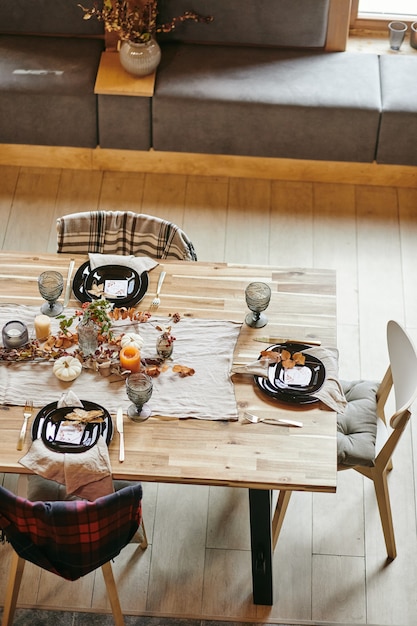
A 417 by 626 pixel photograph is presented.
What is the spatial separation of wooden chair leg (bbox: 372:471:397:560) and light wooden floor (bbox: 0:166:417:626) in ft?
0.19

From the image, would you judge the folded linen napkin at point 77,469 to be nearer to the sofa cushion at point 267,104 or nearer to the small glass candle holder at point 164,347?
the small glass candle holder at point 164,347

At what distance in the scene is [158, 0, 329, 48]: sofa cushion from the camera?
14.6 ft

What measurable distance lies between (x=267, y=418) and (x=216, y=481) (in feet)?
0.90

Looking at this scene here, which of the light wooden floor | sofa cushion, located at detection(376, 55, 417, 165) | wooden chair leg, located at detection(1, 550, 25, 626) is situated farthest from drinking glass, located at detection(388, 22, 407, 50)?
wooden chair leg, located at detection(1, 550, 25, 626)

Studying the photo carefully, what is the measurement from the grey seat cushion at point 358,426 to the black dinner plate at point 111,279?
799 mm

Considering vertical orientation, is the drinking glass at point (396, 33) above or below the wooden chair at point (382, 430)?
above

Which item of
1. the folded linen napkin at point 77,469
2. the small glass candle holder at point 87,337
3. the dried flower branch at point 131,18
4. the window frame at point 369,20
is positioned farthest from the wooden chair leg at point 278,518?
Answer: the window frame at point 369,20

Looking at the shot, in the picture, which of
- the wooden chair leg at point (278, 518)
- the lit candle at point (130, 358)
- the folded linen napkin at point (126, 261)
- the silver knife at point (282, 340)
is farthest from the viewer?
the folded linen napkin at point (126, 261)

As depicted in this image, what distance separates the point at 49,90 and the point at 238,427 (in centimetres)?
240

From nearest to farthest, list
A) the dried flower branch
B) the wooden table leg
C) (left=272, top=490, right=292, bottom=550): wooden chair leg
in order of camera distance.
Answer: the wooden table leg < (left=272, top=490, right=292, bottom=550): wooden chair leg < the dried flower branch

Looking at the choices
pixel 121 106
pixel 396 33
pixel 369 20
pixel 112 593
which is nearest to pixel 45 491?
pixel 112 593

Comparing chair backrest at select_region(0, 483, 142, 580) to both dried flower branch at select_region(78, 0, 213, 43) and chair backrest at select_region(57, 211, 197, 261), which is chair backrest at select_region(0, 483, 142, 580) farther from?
dried flower branch at select_region(78, 0, 213, 43)

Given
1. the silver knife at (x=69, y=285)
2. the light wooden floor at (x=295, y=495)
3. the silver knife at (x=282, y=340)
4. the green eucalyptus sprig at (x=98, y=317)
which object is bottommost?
the light wooden floor at (x=295, y=495)

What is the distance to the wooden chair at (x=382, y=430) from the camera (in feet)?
8.77
